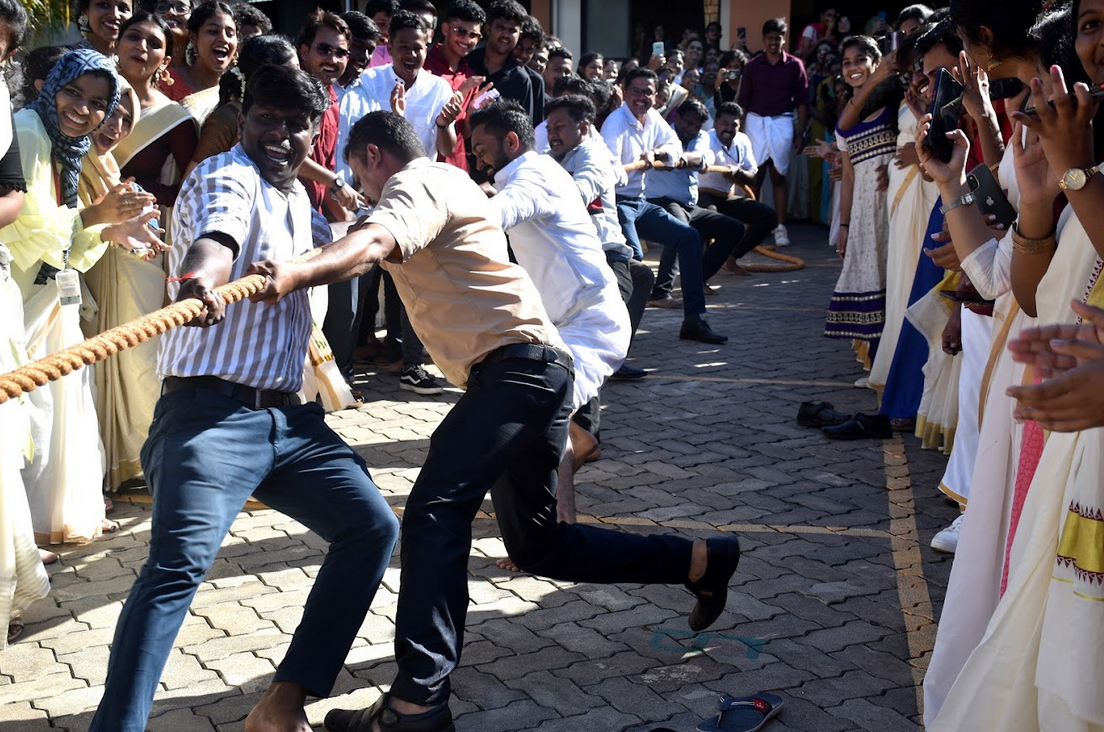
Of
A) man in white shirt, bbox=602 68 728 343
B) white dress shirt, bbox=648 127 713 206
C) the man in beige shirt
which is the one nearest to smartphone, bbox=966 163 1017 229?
the man in beige shirt

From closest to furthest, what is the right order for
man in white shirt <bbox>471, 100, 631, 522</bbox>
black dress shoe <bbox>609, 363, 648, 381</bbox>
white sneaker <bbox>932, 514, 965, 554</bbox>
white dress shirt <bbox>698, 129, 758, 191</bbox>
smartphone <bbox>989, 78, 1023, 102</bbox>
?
1. smartphone <bbox>989, 78, 1023, 102</bbox>
2. white sneaker <bbox>932, 514, 965, 554</bbox>
3. man in white shirt <bbox>471, 100, 631, 522</bbox>
4. black dress shoe <bbox>609, 363, 648, 381</bbox>
5. white dress shirt <bbox>698, 129, 758, 191</bbox>

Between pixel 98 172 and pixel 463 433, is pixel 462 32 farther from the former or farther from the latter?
pixel 463 433

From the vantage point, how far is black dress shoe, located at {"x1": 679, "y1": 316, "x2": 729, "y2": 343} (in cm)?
942

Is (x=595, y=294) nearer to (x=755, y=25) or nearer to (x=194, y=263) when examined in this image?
(x=194, y=263)

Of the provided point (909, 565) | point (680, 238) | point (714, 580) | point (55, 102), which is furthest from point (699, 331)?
point (55, 102)

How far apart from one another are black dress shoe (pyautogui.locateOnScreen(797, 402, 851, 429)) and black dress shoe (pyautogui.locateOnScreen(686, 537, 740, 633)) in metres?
2.99

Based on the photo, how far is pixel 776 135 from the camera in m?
14.4

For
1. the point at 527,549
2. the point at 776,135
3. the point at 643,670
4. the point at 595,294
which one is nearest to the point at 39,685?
the point at 527,549

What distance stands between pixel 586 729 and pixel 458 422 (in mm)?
962

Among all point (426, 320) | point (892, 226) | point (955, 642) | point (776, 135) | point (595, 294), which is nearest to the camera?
point (955, 642)

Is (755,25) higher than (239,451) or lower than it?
higher

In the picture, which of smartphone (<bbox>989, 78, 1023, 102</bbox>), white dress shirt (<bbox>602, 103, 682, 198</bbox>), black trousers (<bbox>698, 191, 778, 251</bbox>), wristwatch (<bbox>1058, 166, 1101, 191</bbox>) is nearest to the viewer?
wristwatch (<bbox>1058, 166, 1101, 191</bbox>)

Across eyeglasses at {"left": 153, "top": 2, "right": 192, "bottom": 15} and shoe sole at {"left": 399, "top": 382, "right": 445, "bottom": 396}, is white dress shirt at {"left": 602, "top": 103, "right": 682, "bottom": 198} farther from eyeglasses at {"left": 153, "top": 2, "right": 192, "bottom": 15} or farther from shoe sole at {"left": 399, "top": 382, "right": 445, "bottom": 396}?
eyeglasses at {"left": 153, "top": 2, "right": 192, "bottom": 15}

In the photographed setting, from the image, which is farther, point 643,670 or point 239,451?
point 643,670
